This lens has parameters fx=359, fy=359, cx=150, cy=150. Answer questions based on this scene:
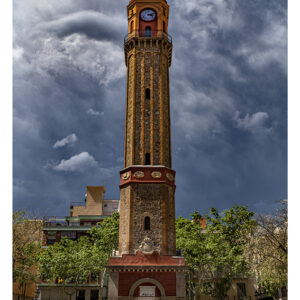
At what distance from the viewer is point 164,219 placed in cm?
3138

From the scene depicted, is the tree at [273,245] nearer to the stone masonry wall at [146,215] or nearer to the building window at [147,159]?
the stone masonry wall at [146,215]

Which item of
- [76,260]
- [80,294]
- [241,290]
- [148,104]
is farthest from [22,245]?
[241,290]

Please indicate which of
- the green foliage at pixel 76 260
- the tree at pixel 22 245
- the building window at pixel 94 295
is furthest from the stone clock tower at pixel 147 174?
the building window at pixel 94 295

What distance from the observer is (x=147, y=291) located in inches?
1133

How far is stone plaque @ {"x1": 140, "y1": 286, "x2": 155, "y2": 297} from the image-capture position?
2869cm

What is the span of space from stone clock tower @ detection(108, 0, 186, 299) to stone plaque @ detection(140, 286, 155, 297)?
74 millimetres

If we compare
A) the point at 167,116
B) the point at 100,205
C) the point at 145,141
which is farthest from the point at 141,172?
the point at 100,205

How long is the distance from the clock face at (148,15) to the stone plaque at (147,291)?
1105 inches

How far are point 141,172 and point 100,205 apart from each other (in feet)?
130

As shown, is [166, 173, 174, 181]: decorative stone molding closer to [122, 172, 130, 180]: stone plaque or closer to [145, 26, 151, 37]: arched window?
[122, 172, 130, 180]: stone plaque

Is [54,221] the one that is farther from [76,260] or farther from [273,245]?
[273,245]

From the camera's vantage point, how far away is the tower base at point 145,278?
1128 inches

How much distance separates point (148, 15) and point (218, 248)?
27.1 m

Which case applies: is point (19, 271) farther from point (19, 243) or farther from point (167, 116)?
point (167, 116)
